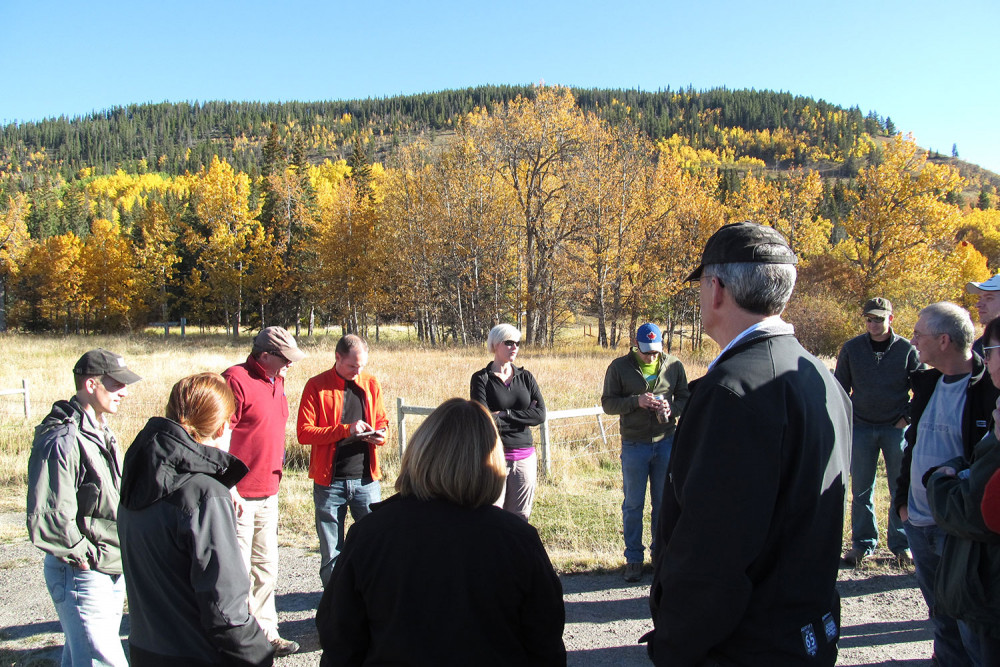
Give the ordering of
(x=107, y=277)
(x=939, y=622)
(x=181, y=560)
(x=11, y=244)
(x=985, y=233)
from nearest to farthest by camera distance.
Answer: (x=181, y=560)
(x=939, y=622)
(x=11, y=244)
(x=107, y=277)
(x=985, y=233)

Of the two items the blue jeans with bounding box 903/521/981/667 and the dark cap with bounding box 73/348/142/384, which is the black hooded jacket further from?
the blue jeans with bounding box 903/521/981/667

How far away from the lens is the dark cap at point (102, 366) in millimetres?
3189

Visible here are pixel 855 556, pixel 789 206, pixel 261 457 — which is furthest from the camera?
pixel 789 206

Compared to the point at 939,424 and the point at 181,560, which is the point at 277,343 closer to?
the point at 181,560

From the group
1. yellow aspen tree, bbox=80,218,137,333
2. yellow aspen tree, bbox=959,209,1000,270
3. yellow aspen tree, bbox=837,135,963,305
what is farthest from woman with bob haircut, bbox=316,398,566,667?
yellow aspen tree, bbox=959,209,1000,270

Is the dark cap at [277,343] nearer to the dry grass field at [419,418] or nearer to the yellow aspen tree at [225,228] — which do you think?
the dry grass field at [419,418]

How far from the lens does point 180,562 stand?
2375mm

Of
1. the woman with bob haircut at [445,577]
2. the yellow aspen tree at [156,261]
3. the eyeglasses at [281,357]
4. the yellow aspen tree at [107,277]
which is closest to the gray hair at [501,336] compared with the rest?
the eyeglasses at [281,357]

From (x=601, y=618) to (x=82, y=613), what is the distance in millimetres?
3075

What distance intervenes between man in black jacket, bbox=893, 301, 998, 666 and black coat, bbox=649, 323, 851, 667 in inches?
79.3

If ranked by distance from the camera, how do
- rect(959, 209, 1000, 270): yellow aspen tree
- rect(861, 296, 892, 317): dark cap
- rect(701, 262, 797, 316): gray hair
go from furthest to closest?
rect(959, 209, 1000, 270): yellow aspen tree
rect(861, 296, 892, 317): dark cap
rect(701, 262, 797, 316): gray hair

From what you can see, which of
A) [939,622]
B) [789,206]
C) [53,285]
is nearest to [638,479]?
[939,622]

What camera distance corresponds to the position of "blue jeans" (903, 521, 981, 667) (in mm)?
2727

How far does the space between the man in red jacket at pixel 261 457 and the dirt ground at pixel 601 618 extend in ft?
1.25
